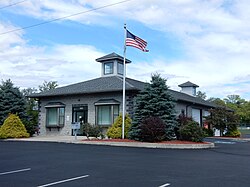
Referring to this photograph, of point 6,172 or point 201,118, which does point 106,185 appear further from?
point 201,118

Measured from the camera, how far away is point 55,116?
28.2 metres

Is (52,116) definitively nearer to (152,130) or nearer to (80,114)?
(80,114)

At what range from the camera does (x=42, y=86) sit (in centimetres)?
5309

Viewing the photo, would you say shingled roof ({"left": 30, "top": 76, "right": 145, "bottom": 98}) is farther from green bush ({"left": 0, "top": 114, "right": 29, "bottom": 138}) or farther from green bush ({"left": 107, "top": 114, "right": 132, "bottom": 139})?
green bush ({"left": 0, "top": 114, "right": 29, "bottom": 138})

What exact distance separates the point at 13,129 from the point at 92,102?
630 cm

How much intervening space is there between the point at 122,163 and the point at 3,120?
19.4m

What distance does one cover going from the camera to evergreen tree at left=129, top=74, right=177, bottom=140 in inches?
810

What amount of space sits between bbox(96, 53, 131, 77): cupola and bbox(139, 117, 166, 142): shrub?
399 inches

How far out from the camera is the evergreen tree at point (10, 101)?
27.8 metres

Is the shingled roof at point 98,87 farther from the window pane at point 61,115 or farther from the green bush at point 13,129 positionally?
the green bush at point 13,129

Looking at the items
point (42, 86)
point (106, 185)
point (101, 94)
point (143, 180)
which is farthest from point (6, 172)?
point (42, 86)

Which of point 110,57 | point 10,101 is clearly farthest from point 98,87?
point 10,101

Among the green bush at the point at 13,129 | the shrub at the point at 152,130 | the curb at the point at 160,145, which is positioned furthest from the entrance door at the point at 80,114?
the shrub at the point at 152,130

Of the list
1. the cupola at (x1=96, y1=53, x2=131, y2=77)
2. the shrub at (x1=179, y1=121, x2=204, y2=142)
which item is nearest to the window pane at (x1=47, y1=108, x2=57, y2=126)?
the cupola at (x1=96, y1=53, x2=131, y2=77)
